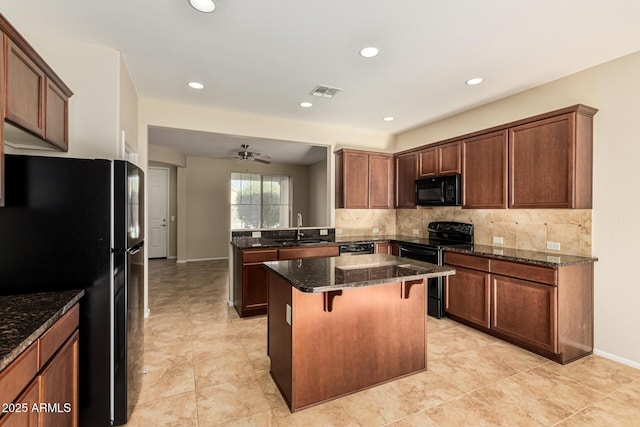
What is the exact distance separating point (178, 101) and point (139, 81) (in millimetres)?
596

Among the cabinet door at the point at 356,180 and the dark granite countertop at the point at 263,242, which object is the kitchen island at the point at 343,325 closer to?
the dark granite countertop at the point at 263,242

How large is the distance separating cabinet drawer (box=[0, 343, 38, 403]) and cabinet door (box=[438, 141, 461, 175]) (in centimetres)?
419

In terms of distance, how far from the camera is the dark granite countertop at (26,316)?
1.06 metres

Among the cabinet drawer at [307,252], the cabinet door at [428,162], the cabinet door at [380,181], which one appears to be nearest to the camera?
the cabinet drawer at [307,252]

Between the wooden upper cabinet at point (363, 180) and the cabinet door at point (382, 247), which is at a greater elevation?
the wooden upper cabinet at point (363, 180)

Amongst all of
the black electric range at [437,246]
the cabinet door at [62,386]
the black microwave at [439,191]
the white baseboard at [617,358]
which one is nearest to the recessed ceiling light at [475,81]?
the black microwave at [439,191]

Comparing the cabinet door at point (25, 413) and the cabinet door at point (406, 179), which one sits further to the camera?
the cabinet door at point (406, 179)

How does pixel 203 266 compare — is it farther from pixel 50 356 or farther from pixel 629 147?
pixel 629 147

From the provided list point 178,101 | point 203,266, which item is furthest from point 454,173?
point 203,266

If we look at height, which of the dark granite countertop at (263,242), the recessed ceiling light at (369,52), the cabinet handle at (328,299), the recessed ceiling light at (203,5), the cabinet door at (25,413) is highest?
the recessed ceiling light at (369,52)

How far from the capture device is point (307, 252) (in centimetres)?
404

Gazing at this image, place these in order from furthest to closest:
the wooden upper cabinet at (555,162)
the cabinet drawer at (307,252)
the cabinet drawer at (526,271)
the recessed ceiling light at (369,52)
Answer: the cabinet drawer at (307,252) → the wooden upper cabinet at (555,162) → the cabinet drawer at (526,271) → the recessed ceiling light at (369,52)

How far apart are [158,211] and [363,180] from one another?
5711 millimetres

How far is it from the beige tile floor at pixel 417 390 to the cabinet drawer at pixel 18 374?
1004 mm
